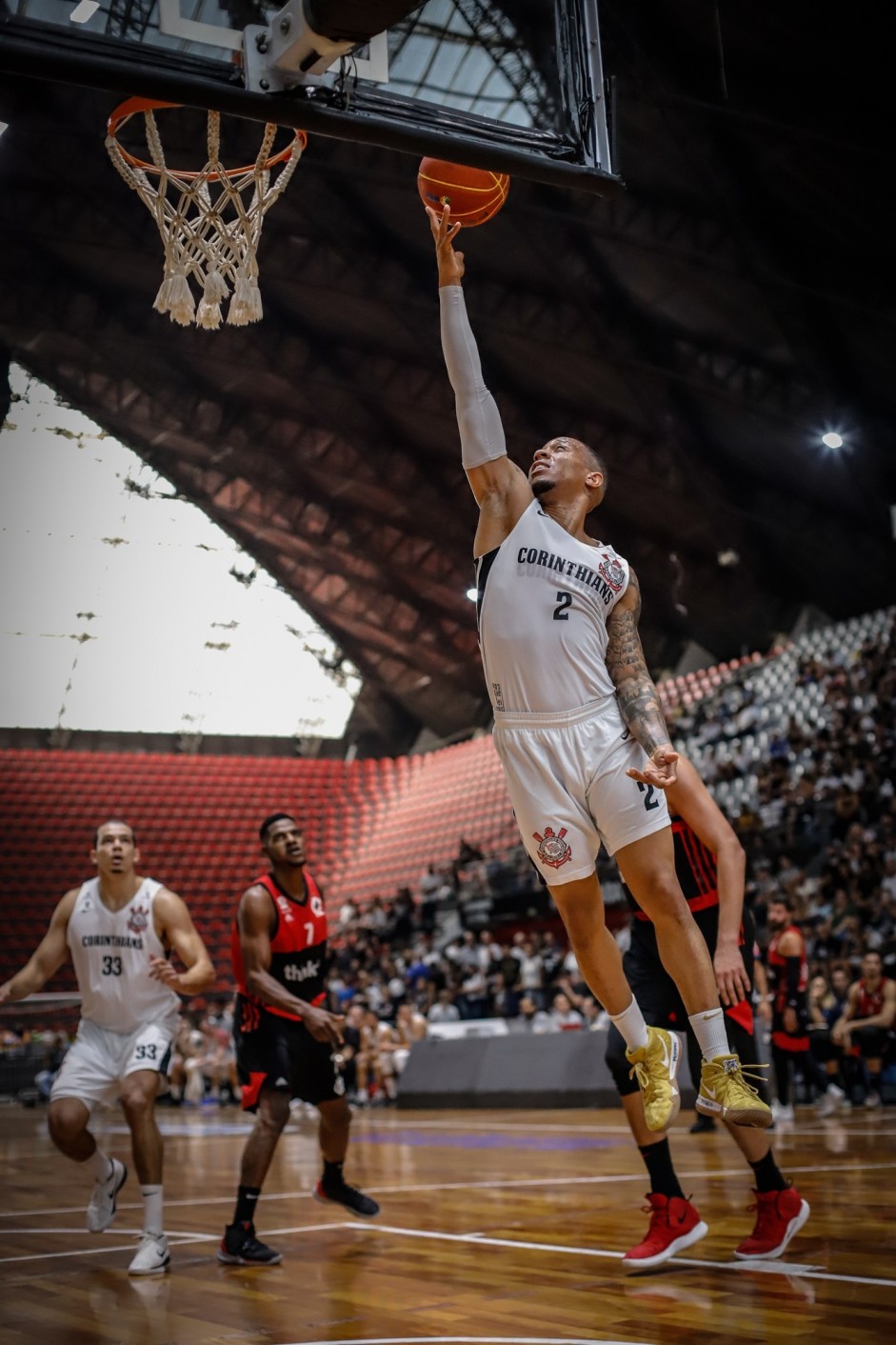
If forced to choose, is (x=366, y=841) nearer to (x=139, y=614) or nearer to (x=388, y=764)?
(x=388, y=764)

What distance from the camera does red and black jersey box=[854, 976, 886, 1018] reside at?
1154 centimetres

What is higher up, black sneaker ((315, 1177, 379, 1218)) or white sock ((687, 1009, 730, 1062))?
white sock ((687, 1009, 730, 1062))

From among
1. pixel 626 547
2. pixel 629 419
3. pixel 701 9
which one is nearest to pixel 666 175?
pixel 701 9

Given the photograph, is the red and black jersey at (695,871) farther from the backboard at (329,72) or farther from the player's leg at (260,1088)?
the backboard at (329,72)

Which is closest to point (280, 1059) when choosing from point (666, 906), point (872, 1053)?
point (666, 906)

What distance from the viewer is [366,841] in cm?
3231

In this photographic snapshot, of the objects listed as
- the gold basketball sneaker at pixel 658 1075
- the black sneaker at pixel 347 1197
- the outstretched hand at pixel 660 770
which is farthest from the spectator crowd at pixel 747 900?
the outstretched hand at pixel 660 770

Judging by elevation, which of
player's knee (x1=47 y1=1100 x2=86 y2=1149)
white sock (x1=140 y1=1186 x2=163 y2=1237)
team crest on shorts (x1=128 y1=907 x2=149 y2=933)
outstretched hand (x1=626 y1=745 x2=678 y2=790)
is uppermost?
outstretched hand (x1=626 y1=745 x2=678 y2=790)

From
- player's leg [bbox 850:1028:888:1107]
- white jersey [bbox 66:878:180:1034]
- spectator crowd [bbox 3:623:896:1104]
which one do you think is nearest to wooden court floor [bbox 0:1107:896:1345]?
white jersey [bbox 66:878:180:1034]

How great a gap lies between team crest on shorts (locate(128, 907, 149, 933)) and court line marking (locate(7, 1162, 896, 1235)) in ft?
7.42

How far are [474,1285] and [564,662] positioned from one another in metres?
2.06

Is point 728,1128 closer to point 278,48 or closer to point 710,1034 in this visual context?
point 710,1034

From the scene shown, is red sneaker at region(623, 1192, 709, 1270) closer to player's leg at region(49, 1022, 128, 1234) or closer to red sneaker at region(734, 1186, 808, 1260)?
red sneaker at region(734, 1186, 808, 1260)

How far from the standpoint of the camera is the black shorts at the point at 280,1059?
5680 millimetres
